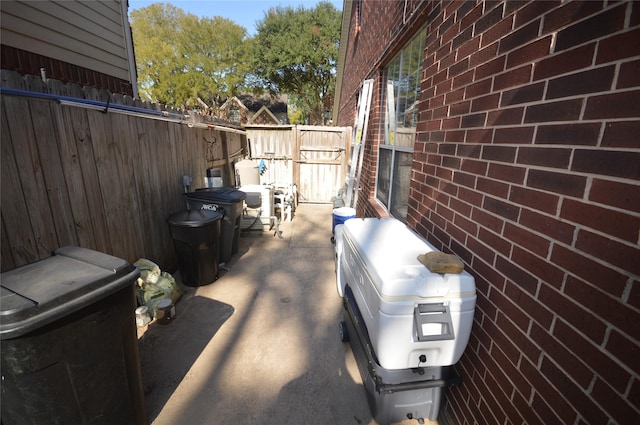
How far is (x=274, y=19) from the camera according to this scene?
21.9m

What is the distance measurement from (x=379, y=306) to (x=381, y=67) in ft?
12.6

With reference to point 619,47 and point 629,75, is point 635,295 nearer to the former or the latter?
point 629,75

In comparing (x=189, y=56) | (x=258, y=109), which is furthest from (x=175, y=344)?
(x=189, y=56)

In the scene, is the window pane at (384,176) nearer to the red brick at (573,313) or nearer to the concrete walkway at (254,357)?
the concrete walkway at (254,357)

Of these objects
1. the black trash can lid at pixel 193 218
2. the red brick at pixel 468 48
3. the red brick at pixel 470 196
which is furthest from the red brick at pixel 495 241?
the black trash can lid at pixel 193 218

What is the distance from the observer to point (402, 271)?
1.45 metres

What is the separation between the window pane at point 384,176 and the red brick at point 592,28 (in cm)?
267

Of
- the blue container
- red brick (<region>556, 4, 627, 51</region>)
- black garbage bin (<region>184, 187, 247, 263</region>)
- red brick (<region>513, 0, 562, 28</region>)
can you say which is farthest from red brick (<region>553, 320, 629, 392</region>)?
black garbage bin (<region>184, 187, 247, 263</region>)

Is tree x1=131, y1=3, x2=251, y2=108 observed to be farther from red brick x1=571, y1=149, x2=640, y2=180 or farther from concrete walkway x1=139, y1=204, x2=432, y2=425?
red brick x1=571, y1=149, x2=640, y2=180

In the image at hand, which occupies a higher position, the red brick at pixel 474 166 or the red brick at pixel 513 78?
the red brick at pixel 513 78

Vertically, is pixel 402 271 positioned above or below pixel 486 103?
below

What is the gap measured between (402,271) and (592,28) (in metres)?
1.19

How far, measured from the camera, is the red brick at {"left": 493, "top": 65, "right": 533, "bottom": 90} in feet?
3.96

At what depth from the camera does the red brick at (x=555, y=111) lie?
994 millimetres
